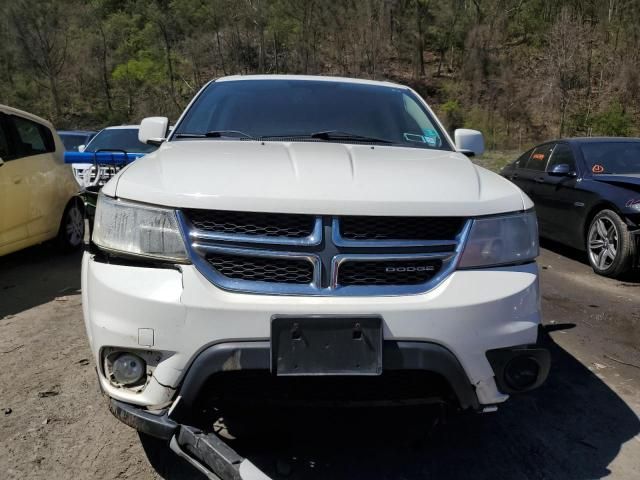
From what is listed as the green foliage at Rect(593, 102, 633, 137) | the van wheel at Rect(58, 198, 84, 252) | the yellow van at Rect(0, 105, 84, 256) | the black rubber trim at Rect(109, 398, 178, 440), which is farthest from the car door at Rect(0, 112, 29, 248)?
the green foliage at Rect(593, 102, 633, 137)

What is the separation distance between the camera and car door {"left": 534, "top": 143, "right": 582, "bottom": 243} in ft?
21.5

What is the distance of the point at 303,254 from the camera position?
6.65ft

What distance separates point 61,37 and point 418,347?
43548mm

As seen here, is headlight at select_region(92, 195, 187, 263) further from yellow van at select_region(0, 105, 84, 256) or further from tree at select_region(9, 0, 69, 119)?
tree at select_region(9, 0, 69, 119)

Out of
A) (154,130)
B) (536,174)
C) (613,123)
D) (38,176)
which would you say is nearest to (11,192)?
(38,176)

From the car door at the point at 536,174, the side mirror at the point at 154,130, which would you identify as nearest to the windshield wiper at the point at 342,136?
the side mirror at the point at 154,130

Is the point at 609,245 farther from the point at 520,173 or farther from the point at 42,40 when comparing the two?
the point at 42,40

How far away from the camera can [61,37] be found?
129ft

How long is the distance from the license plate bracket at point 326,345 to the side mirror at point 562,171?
5.47 m

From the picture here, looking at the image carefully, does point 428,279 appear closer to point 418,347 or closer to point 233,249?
point 418,347

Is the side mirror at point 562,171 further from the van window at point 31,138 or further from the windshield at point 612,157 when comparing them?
the van window at point 31,138

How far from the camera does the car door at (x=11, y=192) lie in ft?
17.3

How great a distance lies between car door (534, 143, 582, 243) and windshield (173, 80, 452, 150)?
356 cm

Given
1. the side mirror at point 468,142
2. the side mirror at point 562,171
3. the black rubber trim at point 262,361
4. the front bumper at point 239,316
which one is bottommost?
the side mirror at point 562,171
